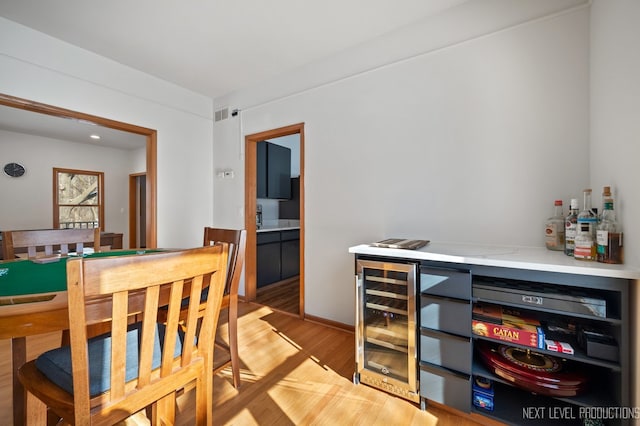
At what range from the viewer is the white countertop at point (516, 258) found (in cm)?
113

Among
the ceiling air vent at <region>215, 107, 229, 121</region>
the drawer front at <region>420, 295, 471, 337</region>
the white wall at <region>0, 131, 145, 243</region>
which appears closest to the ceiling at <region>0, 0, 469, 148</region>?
the ceiling air vent at <region>215, 107, 229, 121</region>

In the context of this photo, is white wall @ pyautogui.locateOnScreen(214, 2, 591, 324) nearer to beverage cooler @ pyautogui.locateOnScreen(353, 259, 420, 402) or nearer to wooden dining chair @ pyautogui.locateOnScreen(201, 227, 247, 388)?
beverage cooler @ pyautogui.locateOnScreen(353, 259, 420, 402)

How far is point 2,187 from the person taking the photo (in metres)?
4.81

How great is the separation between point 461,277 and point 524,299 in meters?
0.29

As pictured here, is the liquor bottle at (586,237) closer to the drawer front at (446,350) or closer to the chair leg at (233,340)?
the drawer front at (446,350)

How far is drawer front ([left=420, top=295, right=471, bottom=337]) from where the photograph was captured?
4.75ft

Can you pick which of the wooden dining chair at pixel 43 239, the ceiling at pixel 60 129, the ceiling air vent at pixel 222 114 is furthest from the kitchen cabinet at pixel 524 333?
the ceiling at pixel 60 129

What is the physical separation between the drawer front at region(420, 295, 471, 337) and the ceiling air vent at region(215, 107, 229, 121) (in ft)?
10.8

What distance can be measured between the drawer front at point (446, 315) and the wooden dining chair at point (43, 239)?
243 centimetres

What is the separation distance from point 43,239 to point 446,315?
2.67m

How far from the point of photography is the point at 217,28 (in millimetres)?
2295

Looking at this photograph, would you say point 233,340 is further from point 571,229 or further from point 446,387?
A: point 571,229

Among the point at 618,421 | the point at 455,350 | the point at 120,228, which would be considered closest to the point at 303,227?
the point at 455,350

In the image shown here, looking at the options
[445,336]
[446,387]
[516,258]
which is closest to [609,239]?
[516,258]
